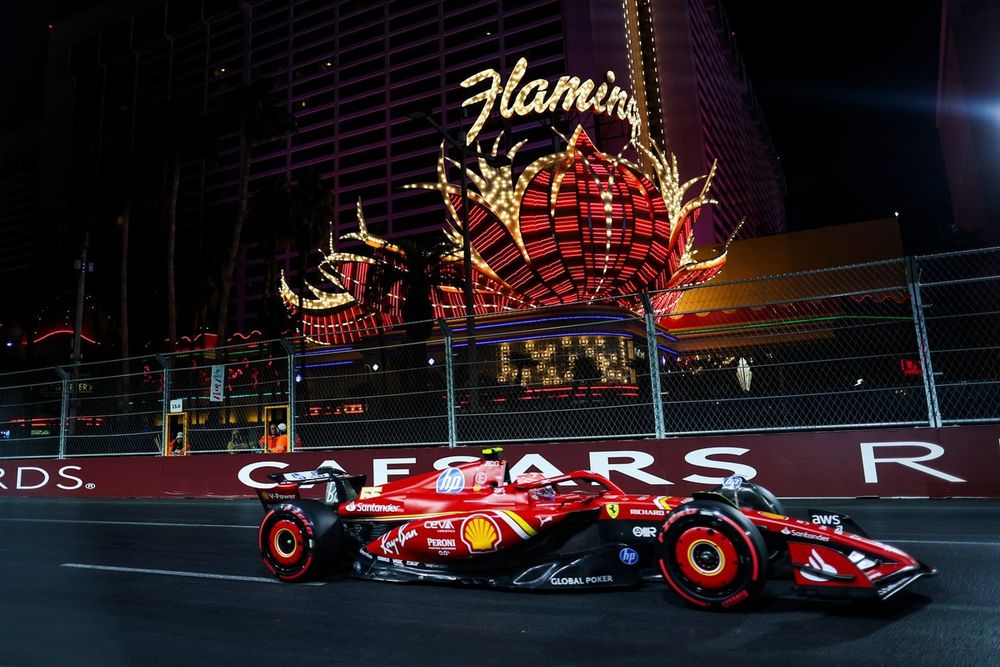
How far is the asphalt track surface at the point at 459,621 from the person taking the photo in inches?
129

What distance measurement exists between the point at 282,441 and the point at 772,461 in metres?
8.04

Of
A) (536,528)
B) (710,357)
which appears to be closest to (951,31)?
(710,357)

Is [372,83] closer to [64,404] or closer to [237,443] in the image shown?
[64,404]

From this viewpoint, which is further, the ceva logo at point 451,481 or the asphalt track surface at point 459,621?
the ceva logo at point 451,481

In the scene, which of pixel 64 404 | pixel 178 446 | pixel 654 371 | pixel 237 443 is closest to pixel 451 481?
pixel 654 371

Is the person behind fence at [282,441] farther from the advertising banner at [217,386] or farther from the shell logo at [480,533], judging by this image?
the shell logo at [480,533]

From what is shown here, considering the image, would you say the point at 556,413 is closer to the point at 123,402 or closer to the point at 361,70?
the point at 123,402

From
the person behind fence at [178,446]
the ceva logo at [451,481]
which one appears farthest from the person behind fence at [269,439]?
the ceva logo at [451,481]

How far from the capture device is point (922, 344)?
26.7 feet

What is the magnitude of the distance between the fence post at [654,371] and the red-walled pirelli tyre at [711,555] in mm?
5237

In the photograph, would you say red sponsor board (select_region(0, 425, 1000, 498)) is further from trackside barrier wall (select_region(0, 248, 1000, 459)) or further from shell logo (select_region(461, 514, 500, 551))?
shell logo (select_region(461, 514, 500, 551))

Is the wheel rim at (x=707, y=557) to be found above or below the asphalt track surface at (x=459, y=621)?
above

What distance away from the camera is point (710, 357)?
9336 mm

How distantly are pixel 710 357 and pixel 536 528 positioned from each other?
563cm
